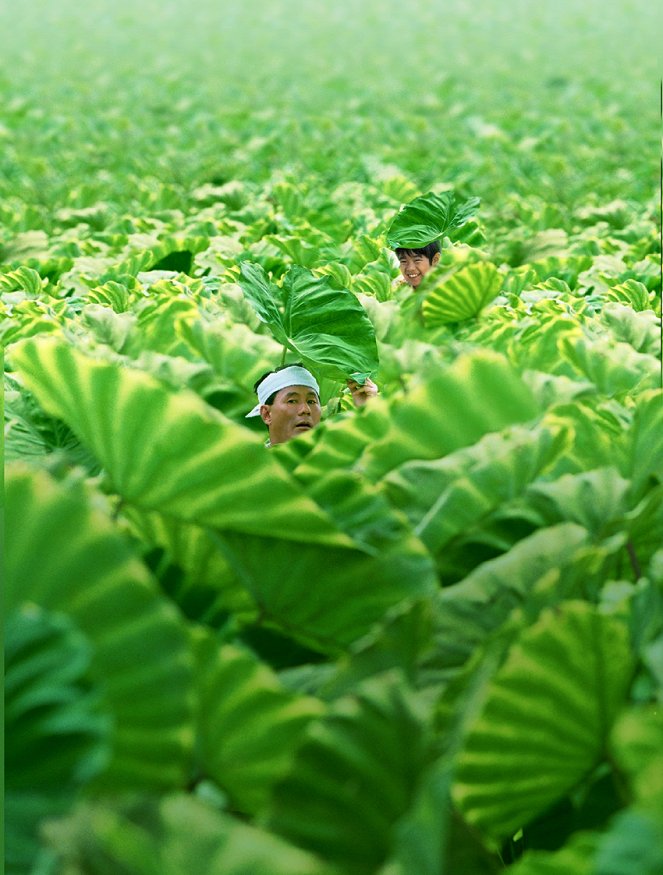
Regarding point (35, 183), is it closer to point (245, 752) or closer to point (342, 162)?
point (342, 162)

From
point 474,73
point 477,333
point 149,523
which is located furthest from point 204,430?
point 474,73

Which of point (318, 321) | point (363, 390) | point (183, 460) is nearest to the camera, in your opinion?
point (183, 460)

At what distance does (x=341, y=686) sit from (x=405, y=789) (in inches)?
3.5

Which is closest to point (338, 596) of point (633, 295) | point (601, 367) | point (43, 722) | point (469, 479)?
point (469, 479)

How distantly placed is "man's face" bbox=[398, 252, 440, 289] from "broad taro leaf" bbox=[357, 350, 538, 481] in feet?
4.68

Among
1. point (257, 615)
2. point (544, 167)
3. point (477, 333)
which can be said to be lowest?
point (544, 167)

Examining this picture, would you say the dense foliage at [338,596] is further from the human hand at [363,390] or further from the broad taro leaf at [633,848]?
the human hand at [363,390]

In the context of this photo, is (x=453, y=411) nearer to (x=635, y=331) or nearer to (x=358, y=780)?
(x=358, y=780)

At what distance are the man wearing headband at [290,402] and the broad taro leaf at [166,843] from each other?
102 centimetres

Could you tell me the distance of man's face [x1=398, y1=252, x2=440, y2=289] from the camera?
7.54ft

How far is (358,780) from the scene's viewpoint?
57 cm

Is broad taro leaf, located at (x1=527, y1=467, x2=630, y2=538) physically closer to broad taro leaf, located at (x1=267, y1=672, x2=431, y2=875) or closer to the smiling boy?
broad taro leaf, located at (x1=267, y1=672, x2=431, y2=875)

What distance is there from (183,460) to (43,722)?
0.63 feet

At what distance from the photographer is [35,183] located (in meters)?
6.30
